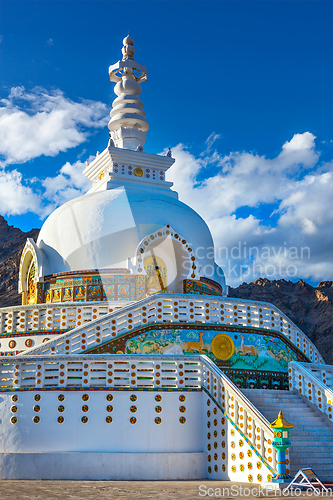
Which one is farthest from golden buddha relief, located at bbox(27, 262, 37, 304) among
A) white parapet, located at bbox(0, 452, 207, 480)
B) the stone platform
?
the stone platform

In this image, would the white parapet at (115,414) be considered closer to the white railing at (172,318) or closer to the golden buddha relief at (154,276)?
the white railing at (172,318)

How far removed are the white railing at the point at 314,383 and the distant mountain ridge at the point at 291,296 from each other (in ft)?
92.7

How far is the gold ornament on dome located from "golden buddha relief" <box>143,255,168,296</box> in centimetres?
533

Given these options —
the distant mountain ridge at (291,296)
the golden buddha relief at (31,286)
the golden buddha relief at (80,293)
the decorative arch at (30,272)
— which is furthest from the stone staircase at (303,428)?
the distant mountain ridge at (291,296)

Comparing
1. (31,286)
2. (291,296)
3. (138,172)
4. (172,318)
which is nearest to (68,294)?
(31,286)

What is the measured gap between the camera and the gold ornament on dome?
1512cm

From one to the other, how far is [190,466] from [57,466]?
2.90 m

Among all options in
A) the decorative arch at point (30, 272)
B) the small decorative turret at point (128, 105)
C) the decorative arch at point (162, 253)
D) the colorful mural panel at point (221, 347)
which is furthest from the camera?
the small decorative turret at point (128, 105)

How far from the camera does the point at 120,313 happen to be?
1478 cm

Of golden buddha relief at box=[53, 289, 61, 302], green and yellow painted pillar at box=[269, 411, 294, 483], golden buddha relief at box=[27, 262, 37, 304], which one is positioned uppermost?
golden buddha relief at box=[27, 262, 37, 304]

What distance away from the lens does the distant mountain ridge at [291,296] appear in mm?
43781

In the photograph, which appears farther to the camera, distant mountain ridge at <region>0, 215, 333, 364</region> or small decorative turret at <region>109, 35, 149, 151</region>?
distant mountain ridge at <region>0, 215, 333, 364</region>

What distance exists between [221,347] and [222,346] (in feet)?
0.13

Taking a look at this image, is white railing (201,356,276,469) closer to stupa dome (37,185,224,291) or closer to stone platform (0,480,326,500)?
stone platform (0,480,326,500)
